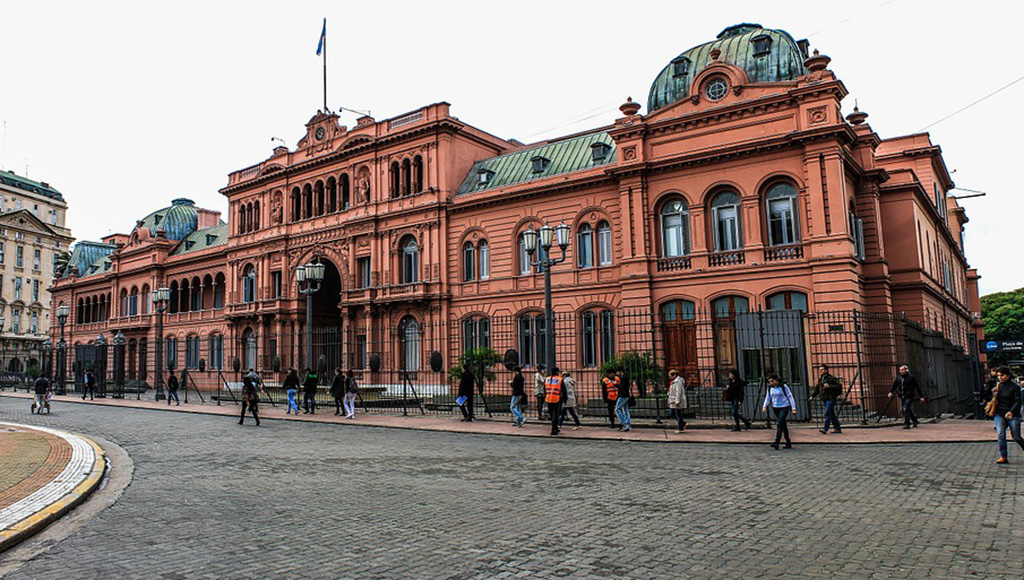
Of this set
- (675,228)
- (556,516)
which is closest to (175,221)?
(675,228)

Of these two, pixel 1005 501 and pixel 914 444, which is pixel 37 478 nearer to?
pixel 1005 501

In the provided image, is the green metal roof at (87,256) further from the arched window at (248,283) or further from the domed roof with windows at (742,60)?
the domed roof with windows at (742,60)

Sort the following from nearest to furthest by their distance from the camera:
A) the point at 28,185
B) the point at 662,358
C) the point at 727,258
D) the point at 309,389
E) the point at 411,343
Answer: the point at 309,389, the point at 727,258, the point at 662,358, the point at 411,343, the point at 28,185

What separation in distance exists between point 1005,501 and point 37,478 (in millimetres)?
13499

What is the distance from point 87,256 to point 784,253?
6541 cm

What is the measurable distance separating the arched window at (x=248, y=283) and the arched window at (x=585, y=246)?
24.6 m

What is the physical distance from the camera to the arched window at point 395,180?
3847 centimetres

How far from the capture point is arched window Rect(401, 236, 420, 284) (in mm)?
37531

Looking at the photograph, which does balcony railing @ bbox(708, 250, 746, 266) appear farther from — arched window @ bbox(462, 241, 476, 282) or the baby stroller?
the baby stroller

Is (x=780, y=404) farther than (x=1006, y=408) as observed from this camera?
Yes

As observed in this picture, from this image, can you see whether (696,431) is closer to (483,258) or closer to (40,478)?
(40,478)

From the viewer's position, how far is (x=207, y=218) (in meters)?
61.2

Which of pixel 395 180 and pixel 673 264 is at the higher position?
pixel 395 180

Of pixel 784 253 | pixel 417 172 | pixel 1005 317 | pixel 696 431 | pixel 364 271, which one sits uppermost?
pixel 417 172
